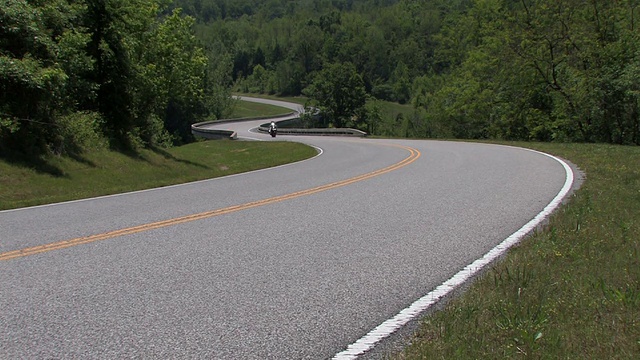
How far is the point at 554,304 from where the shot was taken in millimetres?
4816

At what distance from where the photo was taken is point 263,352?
13.2 feet

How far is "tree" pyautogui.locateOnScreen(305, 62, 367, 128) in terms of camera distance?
292ft

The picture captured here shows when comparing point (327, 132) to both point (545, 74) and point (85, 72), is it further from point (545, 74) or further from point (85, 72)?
point (85, 72)

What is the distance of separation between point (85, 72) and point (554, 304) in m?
23.4

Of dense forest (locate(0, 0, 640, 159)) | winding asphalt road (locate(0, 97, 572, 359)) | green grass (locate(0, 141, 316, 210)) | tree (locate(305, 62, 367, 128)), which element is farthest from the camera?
tree (locate(305, 62, 367, 128))

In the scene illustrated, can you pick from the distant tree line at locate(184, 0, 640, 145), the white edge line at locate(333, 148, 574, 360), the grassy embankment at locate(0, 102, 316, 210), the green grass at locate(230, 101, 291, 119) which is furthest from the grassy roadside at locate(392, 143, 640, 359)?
the green grass at locate(230, 101, 291, 119)

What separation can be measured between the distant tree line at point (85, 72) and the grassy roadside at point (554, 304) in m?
15.7

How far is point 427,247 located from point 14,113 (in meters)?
15.7

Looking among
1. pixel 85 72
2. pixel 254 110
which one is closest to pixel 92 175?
pixel 85 72

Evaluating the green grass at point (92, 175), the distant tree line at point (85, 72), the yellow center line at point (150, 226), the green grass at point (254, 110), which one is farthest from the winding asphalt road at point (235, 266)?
the green grass at point (254, 110)

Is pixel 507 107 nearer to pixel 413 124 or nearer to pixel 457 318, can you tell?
pixel 457 318

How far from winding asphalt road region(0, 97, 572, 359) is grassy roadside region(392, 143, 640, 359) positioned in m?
0.52

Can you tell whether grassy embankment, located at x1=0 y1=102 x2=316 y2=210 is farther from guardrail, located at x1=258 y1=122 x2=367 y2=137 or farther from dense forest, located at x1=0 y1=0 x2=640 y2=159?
guardrail, located at x1=258 y1=122 x2=367 y2=137

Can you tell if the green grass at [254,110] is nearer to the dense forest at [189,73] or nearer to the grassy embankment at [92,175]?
the dense forest at [189,73]
